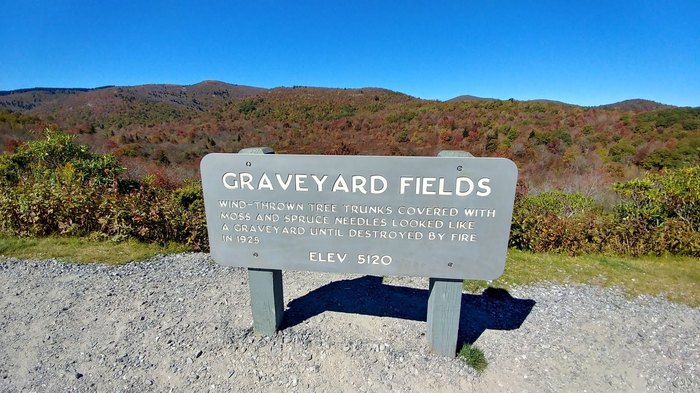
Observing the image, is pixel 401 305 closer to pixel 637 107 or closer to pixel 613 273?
pixel 613 273

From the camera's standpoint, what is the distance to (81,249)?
4.86 meters

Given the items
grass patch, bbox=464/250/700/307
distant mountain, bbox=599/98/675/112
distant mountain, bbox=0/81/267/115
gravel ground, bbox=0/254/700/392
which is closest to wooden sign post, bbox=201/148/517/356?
gravel ground, bbox=0/254/700/392

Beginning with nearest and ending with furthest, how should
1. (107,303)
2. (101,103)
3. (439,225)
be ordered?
(439,225)
(107,303)
(101,103)

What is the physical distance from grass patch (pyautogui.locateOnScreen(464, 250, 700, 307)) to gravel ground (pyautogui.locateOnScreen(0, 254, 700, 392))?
25cm

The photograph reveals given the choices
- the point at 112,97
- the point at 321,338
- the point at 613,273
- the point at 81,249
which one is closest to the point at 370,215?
the point at 321,338

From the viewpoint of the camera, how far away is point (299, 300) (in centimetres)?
351

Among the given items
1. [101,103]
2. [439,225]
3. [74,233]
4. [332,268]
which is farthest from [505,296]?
[101,103]

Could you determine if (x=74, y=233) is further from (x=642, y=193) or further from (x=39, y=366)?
(x=642, y=193)

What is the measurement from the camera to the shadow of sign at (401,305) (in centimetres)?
323

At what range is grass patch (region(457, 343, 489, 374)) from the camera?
8.60 ft

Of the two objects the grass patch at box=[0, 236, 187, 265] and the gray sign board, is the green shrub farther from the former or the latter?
the gray sign board

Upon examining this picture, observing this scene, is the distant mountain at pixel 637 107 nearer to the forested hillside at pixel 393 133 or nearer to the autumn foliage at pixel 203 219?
the forested hillside at pixel 393 133

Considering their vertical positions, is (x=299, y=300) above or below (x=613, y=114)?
below

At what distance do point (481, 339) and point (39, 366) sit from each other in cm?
358
